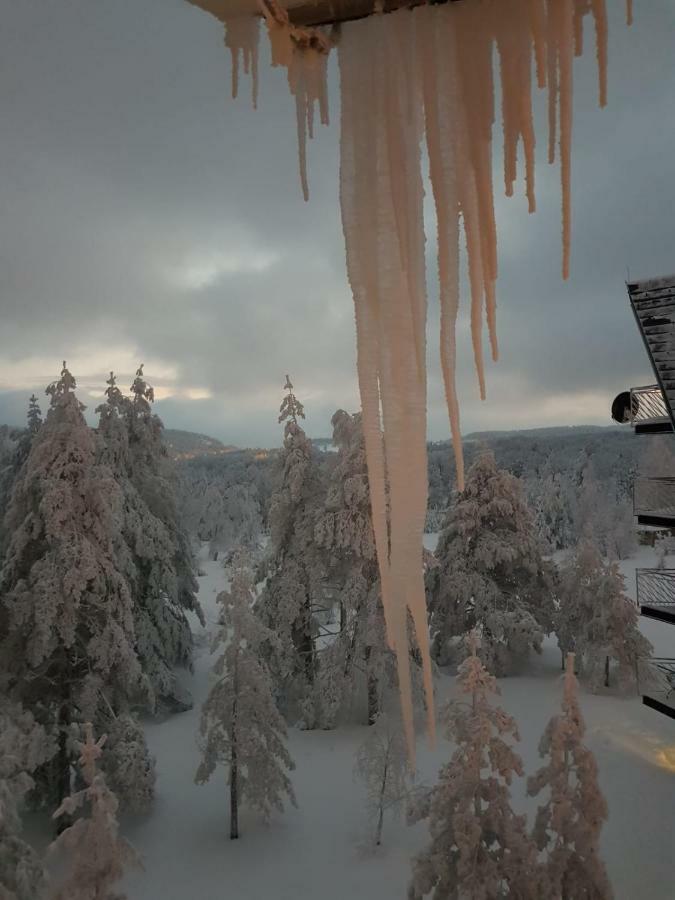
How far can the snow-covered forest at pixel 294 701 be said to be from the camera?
7539 mm

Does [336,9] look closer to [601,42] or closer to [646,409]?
[601,42]

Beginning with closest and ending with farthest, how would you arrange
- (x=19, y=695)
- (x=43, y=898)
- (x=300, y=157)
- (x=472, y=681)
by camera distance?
1. (x=300, y=157)
2. (x=472, y=681)
3. (x=43, y=898)
4. (x=19, y=695)

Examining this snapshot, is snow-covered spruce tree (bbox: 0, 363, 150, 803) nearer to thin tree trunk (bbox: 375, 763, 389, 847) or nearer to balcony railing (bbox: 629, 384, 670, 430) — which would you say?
thin tree trunk (bbox: 375, 763, 389, 847)

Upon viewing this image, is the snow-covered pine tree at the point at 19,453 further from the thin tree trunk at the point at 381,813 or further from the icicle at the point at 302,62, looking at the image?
the icicle at the point at 302,62

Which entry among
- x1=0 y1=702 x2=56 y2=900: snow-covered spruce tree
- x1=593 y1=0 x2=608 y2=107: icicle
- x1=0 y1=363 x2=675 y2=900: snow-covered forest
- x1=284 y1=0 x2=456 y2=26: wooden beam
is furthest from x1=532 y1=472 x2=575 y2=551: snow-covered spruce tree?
x1=284 y1=0 x2=456 y2=26: wooden beam

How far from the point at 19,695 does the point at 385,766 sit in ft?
24.5

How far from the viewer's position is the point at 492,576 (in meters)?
19.9

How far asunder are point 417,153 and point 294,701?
16957 mm

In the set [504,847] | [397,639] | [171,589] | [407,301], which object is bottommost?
[504,847]

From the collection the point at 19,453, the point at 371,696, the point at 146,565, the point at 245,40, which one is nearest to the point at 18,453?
the point at 19,453

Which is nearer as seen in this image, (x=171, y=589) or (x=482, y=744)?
(x=482, y=744)

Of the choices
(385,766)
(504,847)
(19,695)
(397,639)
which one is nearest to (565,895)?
(504,847)

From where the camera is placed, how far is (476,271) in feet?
7.84

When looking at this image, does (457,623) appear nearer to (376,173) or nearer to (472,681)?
(472,681)
